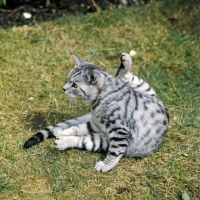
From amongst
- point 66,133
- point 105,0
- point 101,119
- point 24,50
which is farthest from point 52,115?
point 105,0


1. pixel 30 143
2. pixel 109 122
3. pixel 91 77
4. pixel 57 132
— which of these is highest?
pixel 91 77

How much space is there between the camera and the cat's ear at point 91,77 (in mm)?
3527

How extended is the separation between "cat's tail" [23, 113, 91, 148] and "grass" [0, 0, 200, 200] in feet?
0.23

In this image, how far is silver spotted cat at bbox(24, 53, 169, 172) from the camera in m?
3.59

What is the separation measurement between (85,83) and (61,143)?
590 mm

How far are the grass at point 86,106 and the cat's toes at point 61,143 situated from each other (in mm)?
106

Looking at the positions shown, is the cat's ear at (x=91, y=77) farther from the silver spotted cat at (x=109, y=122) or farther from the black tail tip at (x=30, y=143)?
the black tail tip at (x=30, y=143)

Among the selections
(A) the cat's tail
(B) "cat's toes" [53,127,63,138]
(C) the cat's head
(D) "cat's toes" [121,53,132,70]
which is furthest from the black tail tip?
(D) "cat's toes" [121,53,132,70]

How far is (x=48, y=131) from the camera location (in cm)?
390

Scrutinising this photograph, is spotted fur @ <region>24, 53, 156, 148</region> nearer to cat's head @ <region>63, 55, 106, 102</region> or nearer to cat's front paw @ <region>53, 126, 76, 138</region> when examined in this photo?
cat's front paw @ <region>53, 126, 76, 138</region>

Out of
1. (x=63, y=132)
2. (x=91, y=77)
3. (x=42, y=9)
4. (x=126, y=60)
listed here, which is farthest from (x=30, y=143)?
(x=42, y=9)

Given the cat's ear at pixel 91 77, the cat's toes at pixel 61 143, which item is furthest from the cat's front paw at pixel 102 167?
the cat's ear at pixel 91 77

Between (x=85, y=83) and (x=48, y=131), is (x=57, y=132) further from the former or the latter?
(x=85, y=83)

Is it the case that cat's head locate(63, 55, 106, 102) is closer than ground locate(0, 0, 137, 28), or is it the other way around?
cat's head locate(63, 55, 106, 102)
